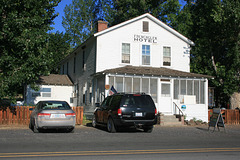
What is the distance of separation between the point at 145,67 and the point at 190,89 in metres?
4.05

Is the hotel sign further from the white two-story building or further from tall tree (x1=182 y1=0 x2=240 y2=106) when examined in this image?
tall tree (x1=182 y1=0 x2=240 y2=106)

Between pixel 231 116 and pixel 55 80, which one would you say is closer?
pixel 231 116

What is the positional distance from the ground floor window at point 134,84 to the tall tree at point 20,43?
6207 millimetres

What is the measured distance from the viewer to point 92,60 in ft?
80.8

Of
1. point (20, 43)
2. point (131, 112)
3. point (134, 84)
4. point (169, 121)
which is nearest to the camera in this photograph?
point (131, 112)

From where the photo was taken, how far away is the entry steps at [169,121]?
19.6 metres

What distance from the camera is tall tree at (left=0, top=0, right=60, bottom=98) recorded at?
15109mm

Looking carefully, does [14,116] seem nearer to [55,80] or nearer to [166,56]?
[55,80]

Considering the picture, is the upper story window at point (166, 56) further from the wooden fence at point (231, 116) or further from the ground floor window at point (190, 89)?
the wooden fence at point (231, 116)

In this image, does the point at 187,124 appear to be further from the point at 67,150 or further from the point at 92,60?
the point at 67,150

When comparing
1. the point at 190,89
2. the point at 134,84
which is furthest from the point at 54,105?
the point at 190,89

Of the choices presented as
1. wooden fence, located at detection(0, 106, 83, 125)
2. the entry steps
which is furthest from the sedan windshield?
the entry steps

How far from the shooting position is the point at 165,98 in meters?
22.4

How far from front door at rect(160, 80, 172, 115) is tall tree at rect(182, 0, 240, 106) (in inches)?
216
